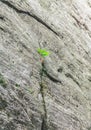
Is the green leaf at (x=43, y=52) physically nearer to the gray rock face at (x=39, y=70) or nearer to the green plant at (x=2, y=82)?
the gray rock face at (x=39, y=70)

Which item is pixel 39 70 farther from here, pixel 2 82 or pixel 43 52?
pixel 2 82

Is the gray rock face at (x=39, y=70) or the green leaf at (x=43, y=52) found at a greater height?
the green leaf at (x=43, y=52)

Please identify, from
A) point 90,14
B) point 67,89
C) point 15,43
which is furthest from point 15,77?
point 90,14

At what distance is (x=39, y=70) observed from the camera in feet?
32.8

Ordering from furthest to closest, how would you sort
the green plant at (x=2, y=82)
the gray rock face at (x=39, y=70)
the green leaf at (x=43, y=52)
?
the green leaf at (x=43, y=52) < the gray rock face at (x=39, y=70) < the green plant at (x=2, y=82)

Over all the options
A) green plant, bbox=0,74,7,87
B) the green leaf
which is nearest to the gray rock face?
green plant, bbox=0,74,7,87

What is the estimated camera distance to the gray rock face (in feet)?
28.0

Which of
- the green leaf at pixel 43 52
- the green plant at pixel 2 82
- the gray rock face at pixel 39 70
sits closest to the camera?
the green plant at pixel 2 82

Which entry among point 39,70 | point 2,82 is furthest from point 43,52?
point 2,82

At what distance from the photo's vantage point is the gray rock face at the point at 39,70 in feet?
28.0

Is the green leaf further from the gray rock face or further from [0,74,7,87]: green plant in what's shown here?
Result: [0,74,7,87]: green plant

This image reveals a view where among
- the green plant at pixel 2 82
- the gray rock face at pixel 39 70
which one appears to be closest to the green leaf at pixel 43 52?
the gray rock face at pixel 39 70

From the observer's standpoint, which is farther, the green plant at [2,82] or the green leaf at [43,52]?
the green leaf at [43,52]

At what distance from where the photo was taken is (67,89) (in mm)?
10625
